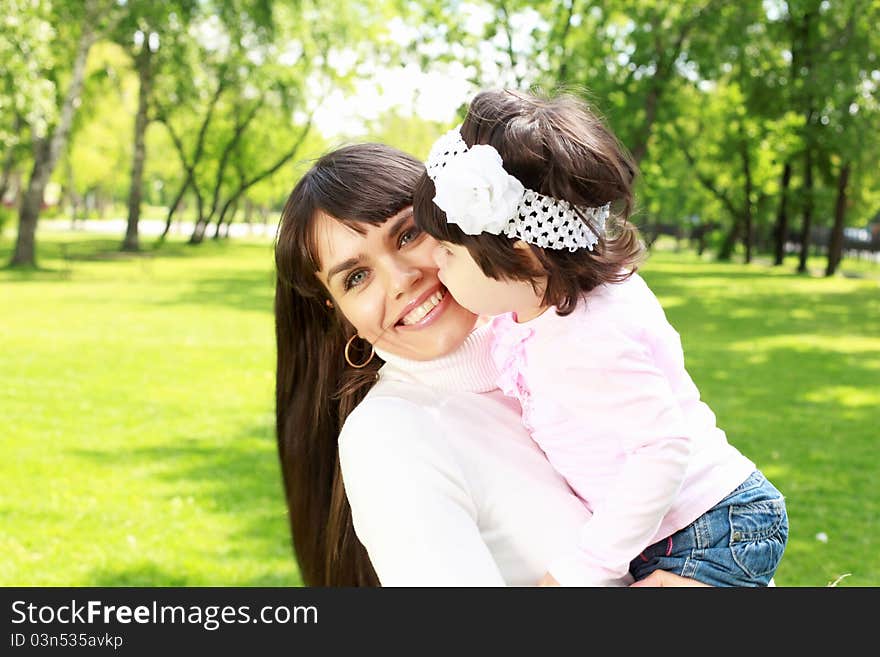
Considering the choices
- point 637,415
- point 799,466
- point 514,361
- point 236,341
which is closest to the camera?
point 637,415

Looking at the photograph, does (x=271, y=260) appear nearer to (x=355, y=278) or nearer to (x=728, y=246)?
(x=355, y=278)

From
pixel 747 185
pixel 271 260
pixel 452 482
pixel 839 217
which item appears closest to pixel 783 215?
pixel 747 185

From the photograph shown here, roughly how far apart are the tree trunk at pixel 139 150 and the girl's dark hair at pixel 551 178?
37071mm

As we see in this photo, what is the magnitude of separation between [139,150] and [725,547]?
1509 inches

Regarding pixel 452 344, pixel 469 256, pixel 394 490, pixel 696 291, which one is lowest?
pixel 696 291

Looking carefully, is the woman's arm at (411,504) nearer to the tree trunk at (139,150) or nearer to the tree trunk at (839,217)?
the tree trunk at (839,217)

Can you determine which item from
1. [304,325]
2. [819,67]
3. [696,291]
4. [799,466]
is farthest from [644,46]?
[304,325]

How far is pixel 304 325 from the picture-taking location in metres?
2.87

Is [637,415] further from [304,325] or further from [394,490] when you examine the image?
[304,325]

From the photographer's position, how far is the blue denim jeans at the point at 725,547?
8.24ft

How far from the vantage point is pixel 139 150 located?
38406 millimetres

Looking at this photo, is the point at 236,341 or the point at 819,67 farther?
the point at 819,67

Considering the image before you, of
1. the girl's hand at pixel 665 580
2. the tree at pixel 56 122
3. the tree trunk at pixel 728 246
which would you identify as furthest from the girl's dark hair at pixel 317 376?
the tree trunk at pixel 728 246

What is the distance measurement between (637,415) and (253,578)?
486cm
